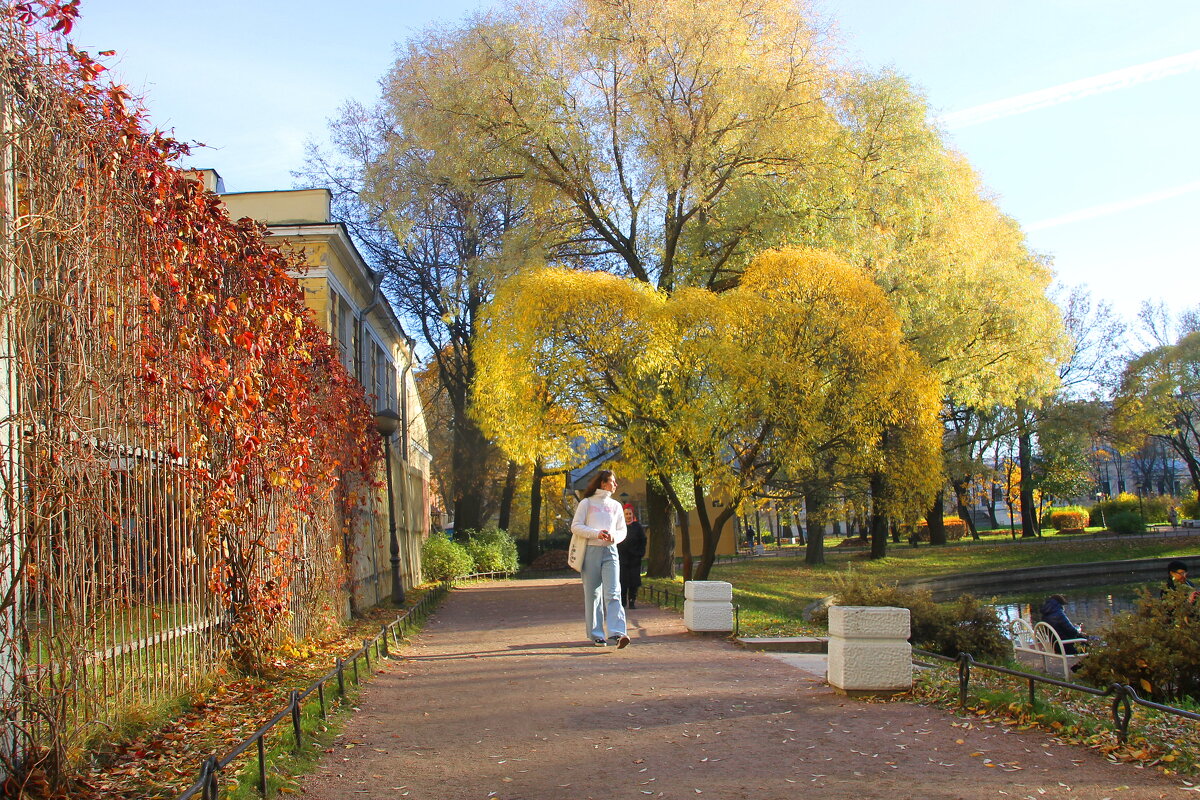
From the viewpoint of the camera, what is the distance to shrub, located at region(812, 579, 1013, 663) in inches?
506

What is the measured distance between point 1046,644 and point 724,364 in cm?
766

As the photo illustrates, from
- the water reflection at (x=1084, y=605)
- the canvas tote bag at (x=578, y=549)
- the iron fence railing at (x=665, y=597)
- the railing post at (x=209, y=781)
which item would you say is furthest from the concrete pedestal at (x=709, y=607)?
the water reflection at (x=1084, y=605)

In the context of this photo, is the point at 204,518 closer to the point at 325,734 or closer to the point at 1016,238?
the point at 325,734

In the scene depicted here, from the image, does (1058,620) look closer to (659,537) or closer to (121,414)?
(121,414)

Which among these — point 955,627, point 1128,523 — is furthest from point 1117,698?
point 1128,523

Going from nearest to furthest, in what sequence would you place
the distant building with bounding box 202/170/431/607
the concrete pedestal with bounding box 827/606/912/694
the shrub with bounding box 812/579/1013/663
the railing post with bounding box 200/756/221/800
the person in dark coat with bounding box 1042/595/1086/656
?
the railing post with bounding box 200/756/221/800 → the concrete pedestal with bounding box 827/606/912/694 → the person in dark coat with bounding box 1042/595/1086/656 → the shrub with bounding box 812/579/1013/663 → the distant building with bounding box 202/170/431/607

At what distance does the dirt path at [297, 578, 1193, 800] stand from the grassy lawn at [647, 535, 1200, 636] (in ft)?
38.1

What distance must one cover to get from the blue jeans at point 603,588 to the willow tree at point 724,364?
8.02 meters

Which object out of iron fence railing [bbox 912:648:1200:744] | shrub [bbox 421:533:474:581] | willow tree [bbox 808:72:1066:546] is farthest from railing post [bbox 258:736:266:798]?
shrub [bbox 421:533:474:581]

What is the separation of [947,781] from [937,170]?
66.8ft

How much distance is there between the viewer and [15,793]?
4.54 m

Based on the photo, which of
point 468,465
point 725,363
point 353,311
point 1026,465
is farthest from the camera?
point 1026,465

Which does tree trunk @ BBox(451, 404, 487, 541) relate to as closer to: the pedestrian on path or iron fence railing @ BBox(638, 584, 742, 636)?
iron fence railing @ BBox(638, 584, 742, 636)

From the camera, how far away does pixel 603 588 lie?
34.9 ft
